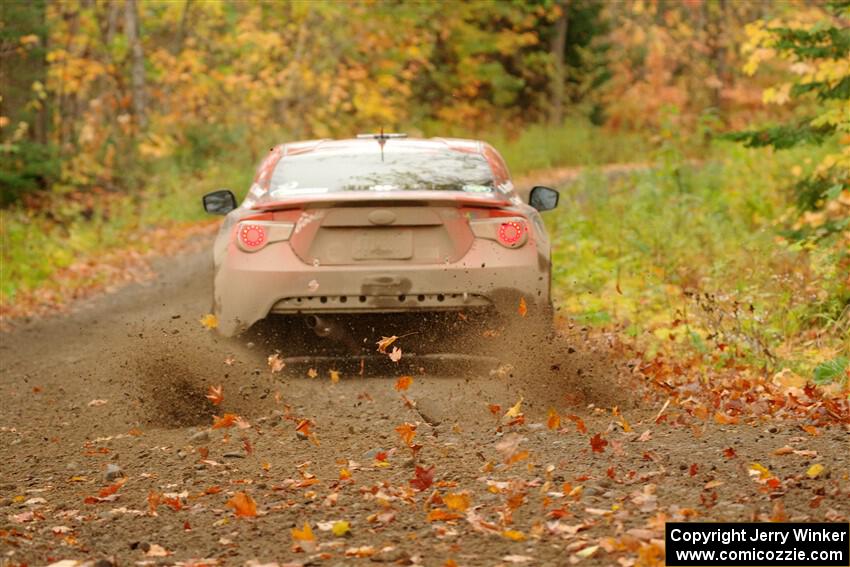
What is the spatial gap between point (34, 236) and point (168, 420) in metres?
10.4

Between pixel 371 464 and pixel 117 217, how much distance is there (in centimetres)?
1676

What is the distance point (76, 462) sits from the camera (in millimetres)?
6516

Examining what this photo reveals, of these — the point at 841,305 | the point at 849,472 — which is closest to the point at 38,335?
the point at 841,305

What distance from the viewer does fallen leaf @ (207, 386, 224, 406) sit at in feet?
24.6

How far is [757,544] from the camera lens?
→ 176 inches

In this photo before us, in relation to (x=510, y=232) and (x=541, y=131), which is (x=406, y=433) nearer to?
(x=510, y=232)

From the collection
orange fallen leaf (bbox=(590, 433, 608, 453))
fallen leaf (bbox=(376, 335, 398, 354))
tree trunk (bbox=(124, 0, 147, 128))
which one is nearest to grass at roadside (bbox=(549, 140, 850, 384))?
fallen leaf (bbox=(376, 335, 398, 354))

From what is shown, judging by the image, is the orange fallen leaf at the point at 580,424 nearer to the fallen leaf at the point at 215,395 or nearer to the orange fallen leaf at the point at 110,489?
the fallen leaf at the point at 215,395

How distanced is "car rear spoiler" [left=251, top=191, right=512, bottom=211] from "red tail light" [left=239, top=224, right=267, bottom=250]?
136mm

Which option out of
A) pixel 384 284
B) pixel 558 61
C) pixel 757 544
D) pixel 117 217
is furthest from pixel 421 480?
pixel 558 61

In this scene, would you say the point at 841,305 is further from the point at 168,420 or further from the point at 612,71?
the point at 612,71

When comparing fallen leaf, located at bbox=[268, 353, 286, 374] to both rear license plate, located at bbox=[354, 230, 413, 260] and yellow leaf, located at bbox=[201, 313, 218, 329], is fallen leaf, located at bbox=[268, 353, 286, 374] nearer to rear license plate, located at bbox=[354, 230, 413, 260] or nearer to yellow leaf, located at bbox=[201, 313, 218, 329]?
yellow leaf, located at bbox=[201, 313, 218, 329]

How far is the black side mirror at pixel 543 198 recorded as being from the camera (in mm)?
9250

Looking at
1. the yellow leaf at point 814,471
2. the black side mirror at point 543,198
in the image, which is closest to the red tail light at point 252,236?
the black side mirror at point 543,198
